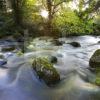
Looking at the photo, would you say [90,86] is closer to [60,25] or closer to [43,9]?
[60,25]

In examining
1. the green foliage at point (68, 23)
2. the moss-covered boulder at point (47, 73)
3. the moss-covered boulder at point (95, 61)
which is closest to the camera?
the moss-covered boulder at point (47, 73)

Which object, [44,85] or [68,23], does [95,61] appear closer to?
[44,85]

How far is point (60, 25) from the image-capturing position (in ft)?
45.3

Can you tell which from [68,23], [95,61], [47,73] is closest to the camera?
→ [47,73]

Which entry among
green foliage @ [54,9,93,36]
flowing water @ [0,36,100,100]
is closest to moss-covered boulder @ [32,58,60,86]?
flowing water @ [0,36,100,100]

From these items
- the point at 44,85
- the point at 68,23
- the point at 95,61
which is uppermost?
the point at 68,23

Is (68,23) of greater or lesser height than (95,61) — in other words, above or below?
above

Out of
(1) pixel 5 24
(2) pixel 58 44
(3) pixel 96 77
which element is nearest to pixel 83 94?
(3) pixel 96 77

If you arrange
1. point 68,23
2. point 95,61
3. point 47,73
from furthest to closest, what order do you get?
point 68,23
point 95,61
point 47,73

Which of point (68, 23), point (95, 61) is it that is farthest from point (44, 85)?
point (68, 23)

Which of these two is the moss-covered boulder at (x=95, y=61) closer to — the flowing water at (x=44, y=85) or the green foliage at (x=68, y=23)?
the flowing water at (x=44, y=85)

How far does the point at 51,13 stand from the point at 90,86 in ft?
31.6

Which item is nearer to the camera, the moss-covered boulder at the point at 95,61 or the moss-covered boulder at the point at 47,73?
the moss-covered boulder at the point at 47,73

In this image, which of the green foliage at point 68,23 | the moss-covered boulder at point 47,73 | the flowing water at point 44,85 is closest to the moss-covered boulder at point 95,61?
the flowing water at point 44,85
